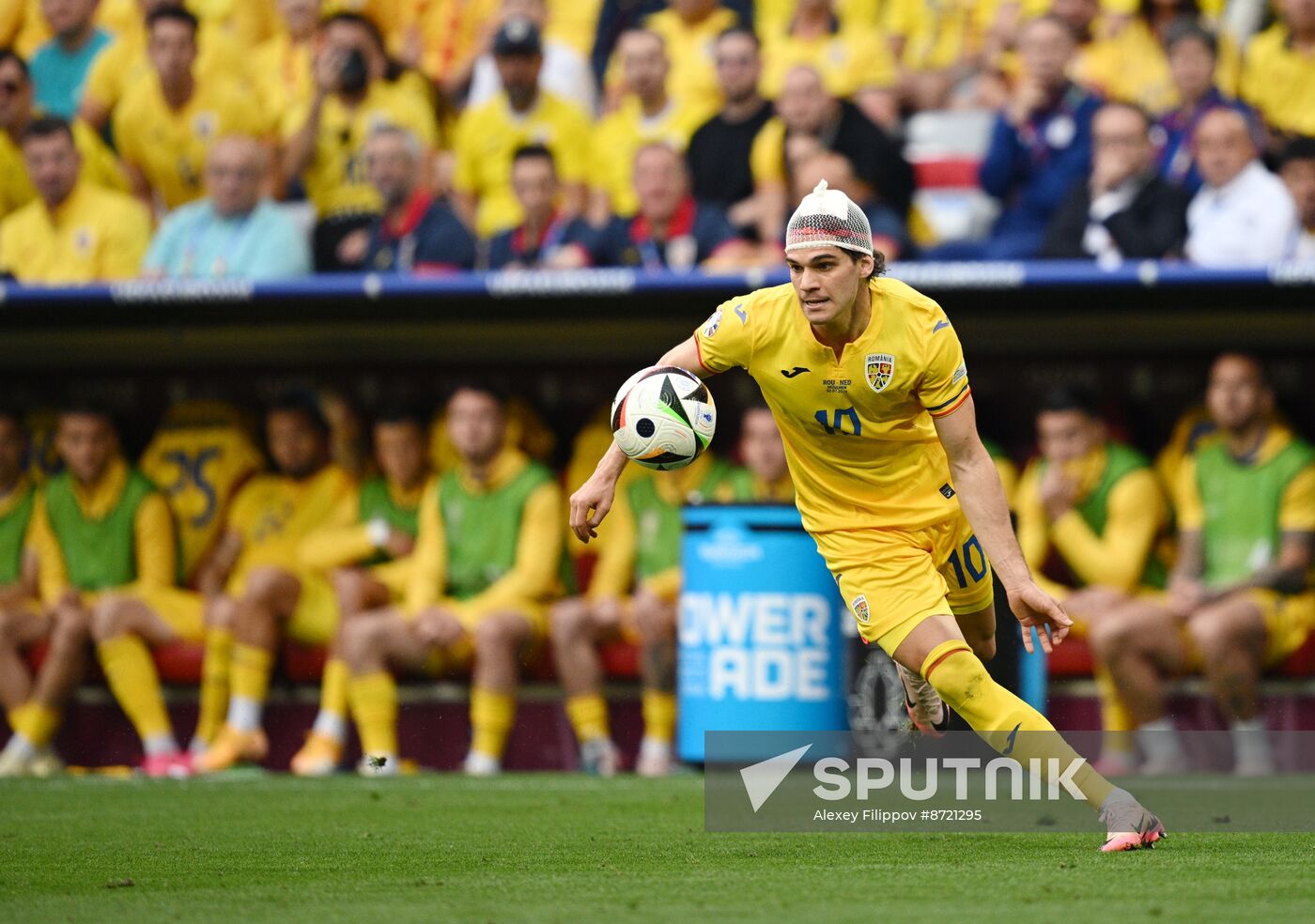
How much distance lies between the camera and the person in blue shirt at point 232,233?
1073 cm

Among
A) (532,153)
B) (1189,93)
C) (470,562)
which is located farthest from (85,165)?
(1189,93)

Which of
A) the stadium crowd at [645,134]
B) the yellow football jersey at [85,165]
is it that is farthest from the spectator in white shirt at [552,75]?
the yellow football jersey at [85,165]

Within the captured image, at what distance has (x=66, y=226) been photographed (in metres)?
11.4

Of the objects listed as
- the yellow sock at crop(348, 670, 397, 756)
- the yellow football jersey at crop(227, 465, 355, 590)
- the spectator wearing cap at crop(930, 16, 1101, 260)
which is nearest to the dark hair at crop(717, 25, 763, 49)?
the spectator wearing cap at crop(930, 16, 1101, 260)

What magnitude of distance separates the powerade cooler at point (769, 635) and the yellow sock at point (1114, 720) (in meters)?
1.33

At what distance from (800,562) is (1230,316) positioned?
9.46 ft

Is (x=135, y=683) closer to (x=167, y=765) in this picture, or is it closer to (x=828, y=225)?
(x=167, y=765)

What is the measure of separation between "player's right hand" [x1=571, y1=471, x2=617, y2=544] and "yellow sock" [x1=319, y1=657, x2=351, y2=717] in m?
4.74

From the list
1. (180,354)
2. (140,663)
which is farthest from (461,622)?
(180,354)

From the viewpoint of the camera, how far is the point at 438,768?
1066 centimetres

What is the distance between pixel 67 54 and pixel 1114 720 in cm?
795

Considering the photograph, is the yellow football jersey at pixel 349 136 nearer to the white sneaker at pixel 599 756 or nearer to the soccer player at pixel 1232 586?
the white sneaker at pixel 599 756

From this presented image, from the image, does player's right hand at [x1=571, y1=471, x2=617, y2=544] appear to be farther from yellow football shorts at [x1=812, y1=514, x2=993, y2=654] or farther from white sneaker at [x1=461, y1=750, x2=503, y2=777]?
white sneaker at [x1=461, y1=750, x2=503, y2=777]

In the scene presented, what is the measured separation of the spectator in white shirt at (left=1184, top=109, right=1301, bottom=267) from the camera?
31.5ft
